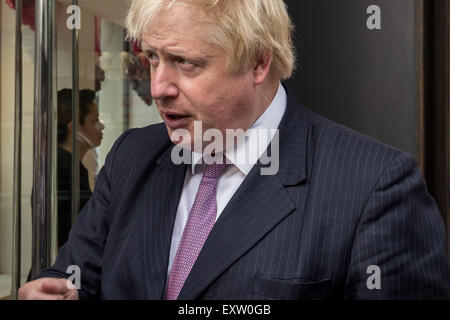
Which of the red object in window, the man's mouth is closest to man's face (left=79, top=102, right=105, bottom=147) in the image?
the red object in window

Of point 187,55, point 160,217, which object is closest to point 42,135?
point 160,217

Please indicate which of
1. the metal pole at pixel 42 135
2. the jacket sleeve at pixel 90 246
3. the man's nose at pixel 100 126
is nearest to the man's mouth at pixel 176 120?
the jacket sleeve at pixel 90 246

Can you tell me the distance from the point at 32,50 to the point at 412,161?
112 cm

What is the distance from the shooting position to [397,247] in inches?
37.3

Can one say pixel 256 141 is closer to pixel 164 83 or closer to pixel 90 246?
pixel 164 83

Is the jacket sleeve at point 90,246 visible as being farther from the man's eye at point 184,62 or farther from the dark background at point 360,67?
the dark background at point 360,67

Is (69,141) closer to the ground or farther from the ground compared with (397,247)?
farther from the ground

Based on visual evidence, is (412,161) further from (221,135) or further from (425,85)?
(425,85)

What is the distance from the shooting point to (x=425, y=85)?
1.56 m

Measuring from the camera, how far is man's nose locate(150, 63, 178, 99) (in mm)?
1017

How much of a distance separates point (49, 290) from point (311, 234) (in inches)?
17.4

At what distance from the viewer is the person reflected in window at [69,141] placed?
161 centimetres

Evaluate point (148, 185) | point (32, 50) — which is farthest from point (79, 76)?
point (148, 185)

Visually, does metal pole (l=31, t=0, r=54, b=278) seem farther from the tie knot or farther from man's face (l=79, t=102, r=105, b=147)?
the tie knot
